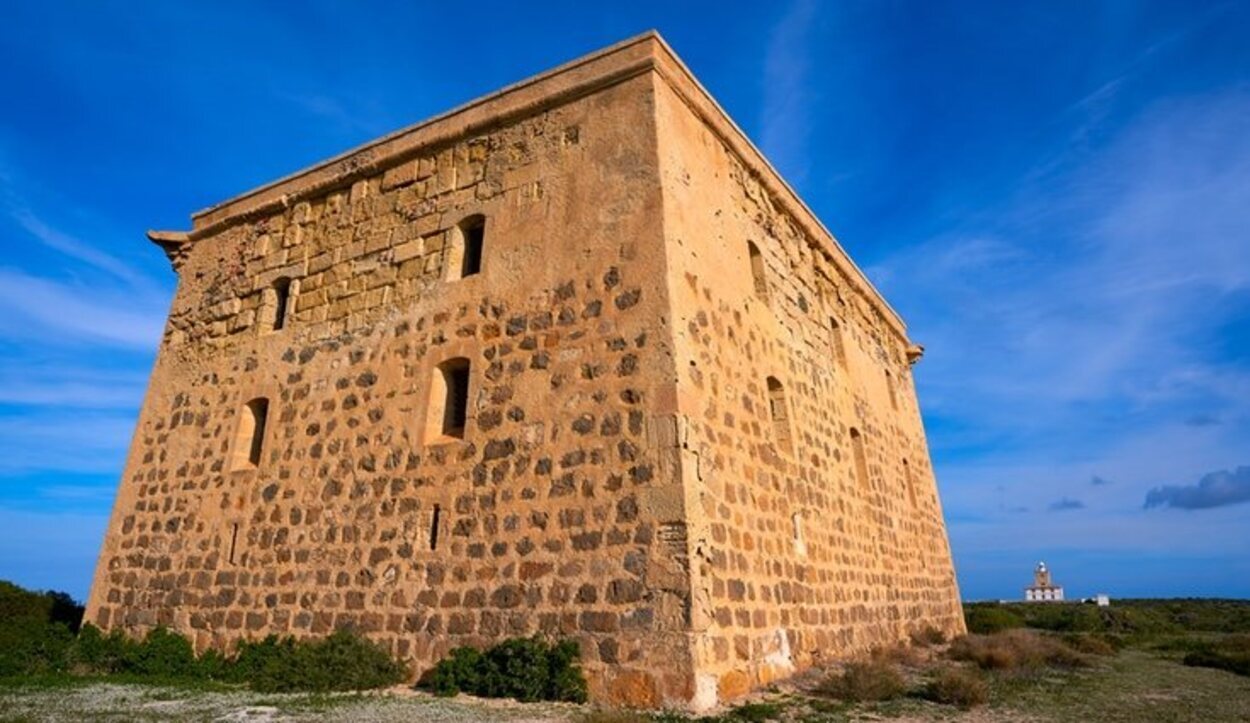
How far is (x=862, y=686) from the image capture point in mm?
6719

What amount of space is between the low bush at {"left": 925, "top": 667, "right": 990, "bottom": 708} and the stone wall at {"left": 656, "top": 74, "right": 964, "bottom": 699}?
1389mm

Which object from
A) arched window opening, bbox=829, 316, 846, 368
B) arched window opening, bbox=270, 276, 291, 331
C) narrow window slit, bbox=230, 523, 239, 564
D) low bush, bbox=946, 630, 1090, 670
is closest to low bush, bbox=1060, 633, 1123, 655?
low bush, bbox=946, 630, 1090, 670

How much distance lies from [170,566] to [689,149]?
27.7 ft

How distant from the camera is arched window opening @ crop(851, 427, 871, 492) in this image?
1196 centimetres

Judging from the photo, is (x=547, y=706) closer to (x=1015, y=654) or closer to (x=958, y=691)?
(x=958, y=691)

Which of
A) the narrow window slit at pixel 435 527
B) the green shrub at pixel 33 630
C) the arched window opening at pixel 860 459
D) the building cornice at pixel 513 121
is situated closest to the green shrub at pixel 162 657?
the green shrub at pixel 33 630

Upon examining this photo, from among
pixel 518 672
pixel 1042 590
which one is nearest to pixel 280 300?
pixel 518 672

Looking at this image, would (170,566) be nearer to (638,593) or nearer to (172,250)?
(172,250)

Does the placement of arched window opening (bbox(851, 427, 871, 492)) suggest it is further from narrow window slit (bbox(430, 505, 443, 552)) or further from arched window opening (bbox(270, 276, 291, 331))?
arched window opening (bbox(270, 276, 291, 331))

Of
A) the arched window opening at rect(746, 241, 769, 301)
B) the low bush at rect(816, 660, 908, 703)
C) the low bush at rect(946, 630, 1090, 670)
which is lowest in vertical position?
the low bush at rect(816, 660, 908, 703)

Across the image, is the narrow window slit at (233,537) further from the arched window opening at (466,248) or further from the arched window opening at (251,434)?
the arched window opening at (466,248)

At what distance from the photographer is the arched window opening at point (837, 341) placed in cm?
1225

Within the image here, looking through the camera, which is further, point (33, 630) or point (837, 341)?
point (837, 341)

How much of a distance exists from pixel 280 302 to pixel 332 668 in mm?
5849
